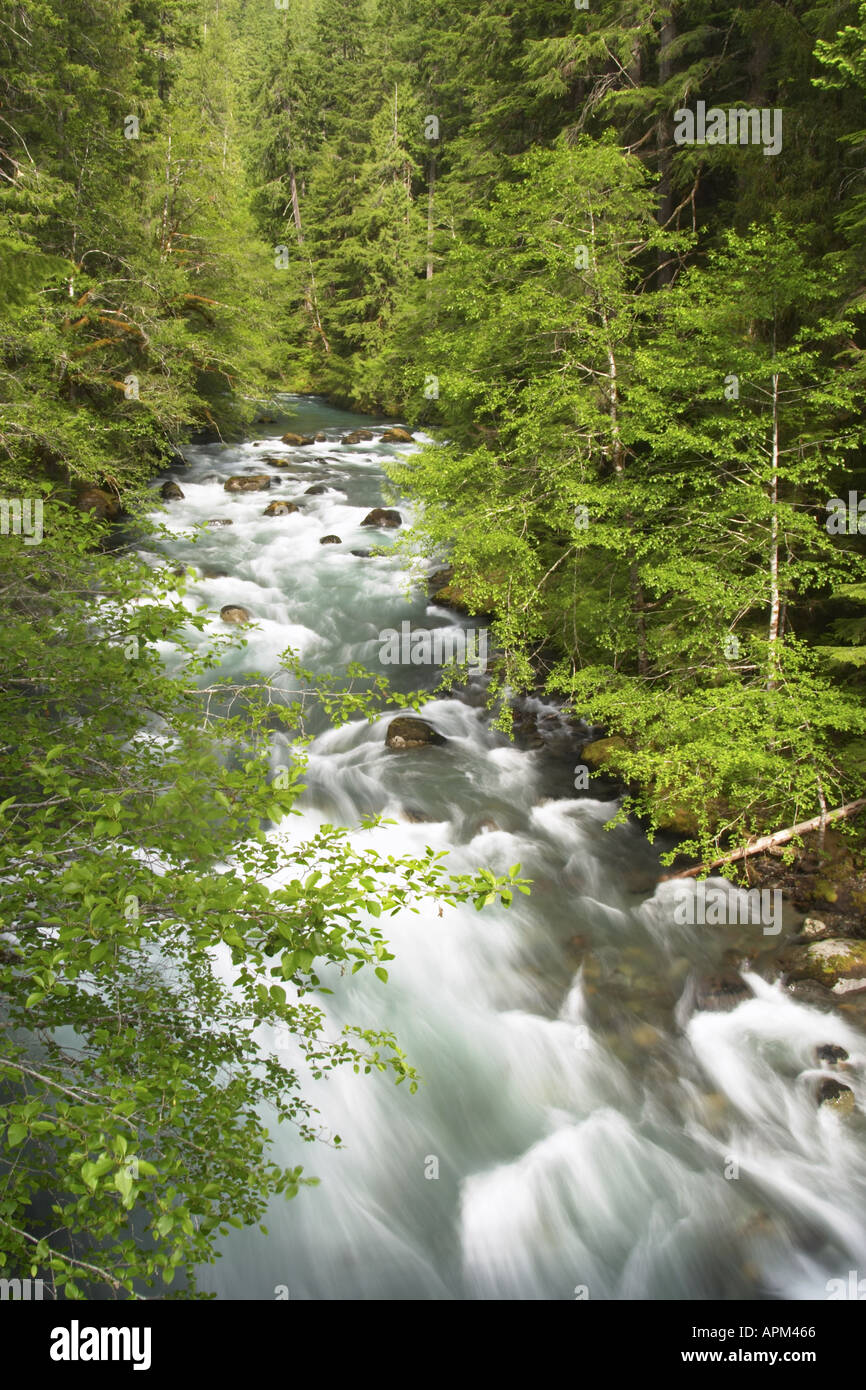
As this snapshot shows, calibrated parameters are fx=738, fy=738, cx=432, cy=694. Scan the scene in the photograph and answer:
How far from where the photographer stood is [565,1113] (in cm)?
643

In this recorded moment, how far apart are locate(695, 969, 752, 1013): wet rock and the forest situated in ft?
0.10

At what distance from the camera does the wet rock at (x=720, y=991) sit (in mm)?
7125

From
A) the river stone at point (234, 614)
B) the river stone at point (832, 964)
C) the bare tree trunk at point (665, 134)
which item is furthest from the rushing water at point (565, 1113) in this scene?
the bare tree trunk at point (665, 134)

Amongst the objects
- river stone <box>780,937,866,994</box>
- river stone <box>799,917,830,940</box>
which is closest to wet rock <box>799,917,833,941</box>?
river stone <box>799,917,830,940</box>

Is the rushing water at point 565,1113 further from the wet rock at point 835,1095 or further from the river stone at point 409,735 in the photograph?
the river stone at point 409,735

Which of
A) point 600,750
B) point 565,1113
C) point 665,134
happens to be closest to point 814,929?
point 565,1113

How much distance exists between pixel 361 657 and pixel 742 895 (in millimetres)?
7583

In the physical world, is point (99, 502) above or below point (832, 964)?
above

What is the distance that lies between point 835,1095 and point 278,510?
16.0 meters

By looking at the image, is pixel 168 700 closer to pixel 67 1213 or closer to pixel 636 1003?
pixel 67 1213

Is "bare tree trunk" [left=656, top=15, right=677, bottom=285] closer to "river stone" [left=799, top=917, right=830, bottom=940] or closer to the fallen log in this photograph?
the fallen log

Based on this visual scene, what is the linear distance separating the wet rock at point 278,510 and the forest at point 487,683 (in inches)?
97.3

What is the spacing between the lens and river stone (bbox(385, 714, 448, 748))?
1105cm

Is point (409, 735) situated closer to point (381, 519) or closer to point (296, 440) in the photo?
point (381, 519)
